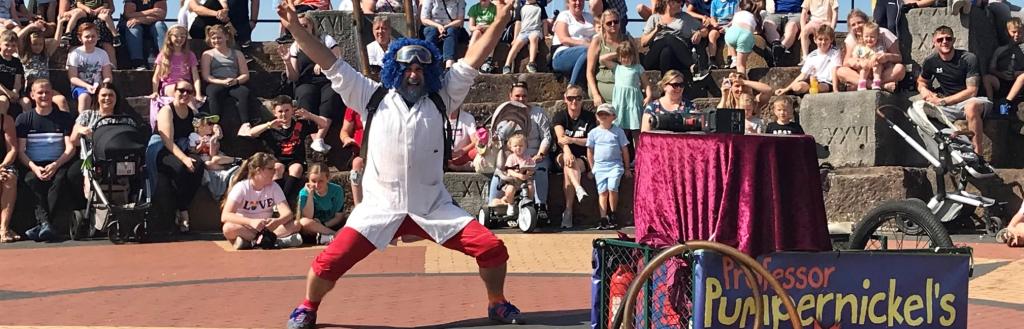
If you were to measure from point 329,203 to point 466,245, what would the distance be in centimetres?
570

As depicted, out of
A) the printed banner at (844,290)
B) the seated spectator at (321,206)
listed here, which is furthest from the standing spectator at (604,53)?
the printed banner at (844,290)

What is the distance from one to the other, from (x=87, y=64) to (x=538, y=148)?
440cm

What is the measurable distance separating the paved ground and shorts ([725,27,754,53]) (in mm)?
3386

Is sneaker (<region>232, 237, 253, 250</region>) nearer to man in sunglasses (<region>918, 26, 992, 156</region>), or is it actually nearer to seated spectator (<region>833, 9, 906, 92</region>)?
seated spectator (<region>833, 9, 906, 92</region>)

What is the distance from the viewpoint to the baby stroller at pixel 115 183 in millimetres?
14289

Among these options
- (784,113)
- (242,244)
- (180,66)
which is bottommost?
(242,244)

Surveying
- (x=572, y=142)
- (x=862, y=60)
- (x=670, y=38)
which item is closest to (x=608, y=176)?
(x=572, y=142)

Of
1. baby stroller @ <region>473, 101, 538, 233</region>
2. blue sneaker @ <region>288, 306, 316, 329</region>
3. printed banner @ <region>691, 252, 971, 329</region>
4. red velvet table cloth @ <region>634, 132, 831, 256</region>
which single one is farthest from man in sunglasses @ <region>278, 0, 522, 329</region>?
baby stroller @ <region>473, 101, 538, 233</region>

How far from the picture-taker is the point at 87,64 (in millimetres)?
15922

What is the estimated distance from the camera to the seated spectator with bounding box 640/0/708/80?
16828mm

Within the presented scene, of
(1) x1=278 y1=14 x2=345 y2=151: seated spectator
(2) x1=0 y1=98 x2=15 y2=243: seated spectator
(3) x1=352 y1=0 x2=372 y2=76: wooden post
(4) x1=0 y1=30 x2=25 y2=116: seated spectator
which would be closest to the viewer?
(2) x1=0 y1=98 x2=15 y2=243: seated spectator

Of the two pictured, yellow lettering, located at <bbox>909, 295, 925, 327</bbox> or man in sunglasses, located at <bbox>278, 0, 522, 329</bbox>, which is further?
man in sunglasses, located at <bbox>278, 0, 522, 329</bbox>

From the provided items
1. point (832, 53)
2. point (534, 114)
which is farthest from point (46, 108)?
point (832, 53)

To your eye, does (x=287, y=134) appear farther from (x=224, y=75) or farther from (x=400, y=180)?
(x=400, y=180)
